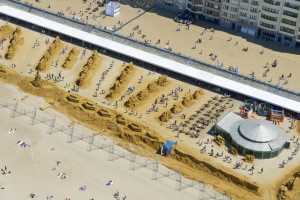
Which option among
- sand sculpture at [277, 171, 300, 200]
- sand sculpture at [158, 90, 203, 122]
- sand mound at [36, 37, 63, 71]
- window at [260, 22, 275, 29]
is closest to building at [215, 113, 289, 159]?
sand sculpture at [277, 171, 300, 200]

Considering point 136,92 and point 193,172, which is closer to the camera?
point 193,172

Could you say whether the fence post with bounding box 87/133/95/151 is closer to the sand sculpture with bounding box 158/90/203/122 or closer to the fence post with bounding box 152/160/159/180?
the fence post with bounding box 152/160/159/180

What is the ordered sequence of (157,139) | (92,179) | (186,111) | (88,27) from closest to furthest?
1. (92,179)
2. (157,139)
3. (186,111)
4. (88,27)

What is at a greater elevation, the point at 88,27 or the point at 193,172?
the point at 88,27

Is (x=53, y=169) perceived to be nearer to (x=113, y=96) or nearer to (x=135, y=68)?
(x=113, y=96)

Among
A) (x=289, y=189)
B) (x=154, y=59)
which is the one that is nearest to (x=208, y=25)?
(x=154, y=59)

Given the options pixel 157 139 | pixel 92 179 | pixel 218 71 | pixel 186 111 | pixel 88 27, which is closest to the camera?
pixel 92 179

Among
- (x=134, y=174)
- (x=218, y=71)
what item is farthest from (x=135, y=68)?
(x=134, y=174)

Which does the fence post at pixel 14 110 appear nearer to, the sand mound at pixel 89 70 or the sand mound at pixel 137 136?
the sand mound at pixel 137 136
